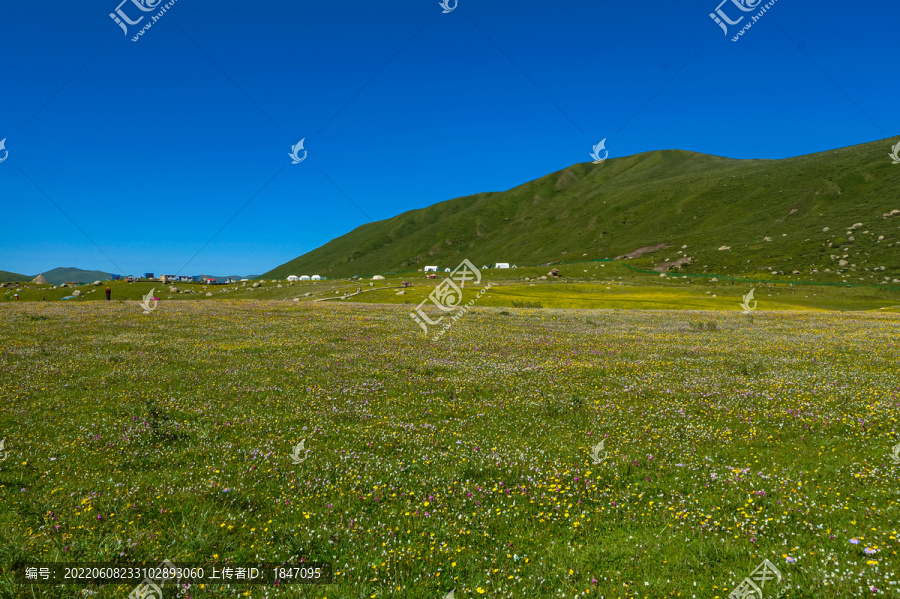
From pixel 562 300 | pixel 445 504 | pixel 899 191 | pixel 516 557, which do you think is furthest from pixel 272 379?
pixel 899 191

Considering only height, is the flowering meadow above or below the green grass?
below

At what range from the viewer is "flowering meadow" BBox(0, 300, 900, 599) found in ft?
21.3

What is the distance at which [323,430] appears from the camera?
11898mm

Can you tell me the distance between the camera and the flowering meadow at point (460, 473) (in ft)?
21.3

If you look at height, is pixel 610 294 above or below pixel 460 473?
above

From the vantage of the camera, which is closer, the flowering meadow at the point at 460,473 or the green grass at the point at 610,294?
the flowering meadow at the point at 460,473

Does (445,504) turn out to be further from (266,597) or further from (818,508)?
(818,508)

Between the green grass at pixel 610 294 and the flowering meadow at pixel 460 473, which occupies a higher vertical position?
the green grass at pixel 610 294

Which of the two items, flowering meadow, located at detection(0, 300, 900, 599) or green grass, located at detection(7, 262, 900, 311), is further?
green grass, located at detection(7, 262, 900, 311)

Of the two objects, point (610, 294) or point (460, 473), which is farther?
point (610, 294)

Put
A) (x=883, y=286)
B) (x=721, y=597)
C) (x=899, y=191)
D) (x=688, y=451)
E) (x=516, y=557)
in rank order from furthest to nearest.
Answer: (x=899, y=191)
(x=883, y=286)
(x=688, y=451)
(x=516, y=557)
(x=721, y=597)

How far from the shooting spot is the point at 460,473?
378 inches

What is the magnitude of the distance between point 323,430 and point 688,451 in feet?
32.7

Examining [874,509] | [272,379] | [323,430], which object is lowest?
[874,509]
